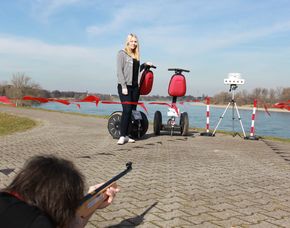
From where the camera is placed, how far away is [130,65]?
8.04m

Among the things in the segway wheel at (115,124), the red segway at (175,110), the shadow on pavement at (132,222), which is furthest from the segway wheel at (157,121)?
the shadow on pavement at (132,222)

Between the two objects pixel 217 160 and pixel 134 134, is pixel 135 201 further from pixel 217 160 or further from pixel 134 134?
pixel 134 134

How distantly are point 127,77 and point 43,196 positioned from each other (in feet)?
21.9

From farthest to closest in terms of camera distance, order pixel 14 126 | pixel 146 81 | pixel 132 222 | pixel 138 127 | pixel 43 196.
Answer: pixel 14 126, pixel 146 81, pixel 138 127, pixel 132 222, pixel 43 196

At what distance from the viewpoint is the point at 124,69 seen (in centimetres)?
802

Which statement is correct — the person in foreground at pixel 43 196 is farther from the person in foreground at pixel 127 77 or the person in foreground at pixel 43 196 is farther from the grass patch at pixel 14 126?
the grass patch at pixel 14 126

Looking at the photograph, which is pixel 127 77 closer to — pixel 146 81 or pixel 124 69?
pixel 124 69

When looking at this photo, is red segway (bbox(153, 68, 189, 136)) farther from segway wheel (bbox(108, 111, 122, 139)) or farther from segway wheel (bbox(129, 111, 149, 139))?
segway wheel (bbox(108, 111, 122, 139))

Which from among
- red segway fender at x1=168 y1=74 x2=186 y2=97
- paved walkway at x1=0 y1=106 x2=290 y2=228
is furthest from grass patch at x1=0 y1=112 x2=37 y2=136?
red segway fender at x1=168 y1=74 x2=186 y2=97

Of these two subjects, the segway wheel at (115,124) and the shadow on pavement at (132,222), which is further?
the segway wheel at (115,124)

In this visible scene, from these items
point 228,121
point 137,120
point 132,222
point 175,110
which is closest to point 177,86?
point 175,110

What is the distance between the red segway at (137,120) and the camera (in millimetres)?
8703

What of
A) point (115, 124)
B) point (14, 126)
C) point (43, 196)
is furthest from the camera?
point (14, 126)

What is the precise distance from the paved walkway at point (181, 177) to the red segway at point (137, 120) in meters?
0.32
